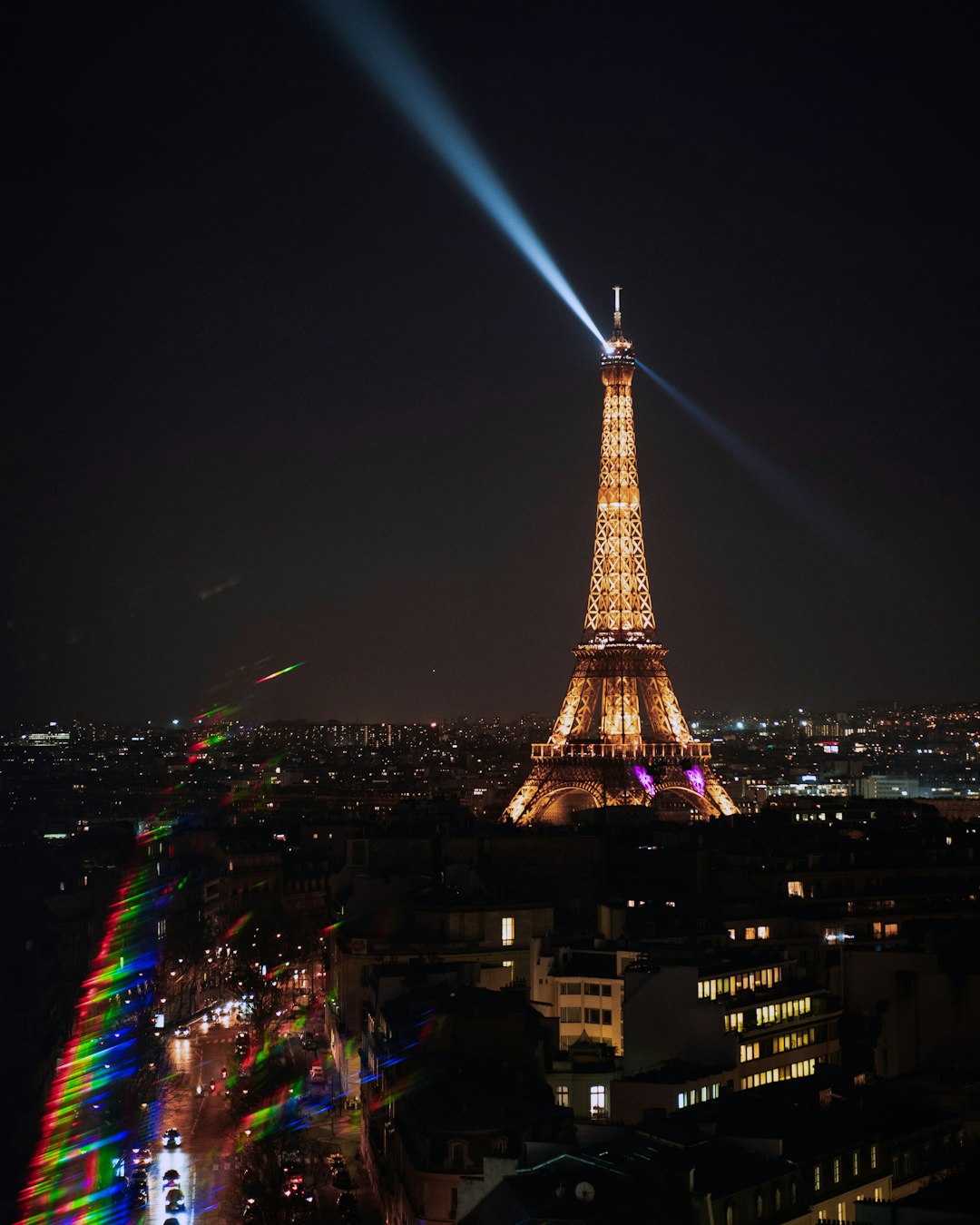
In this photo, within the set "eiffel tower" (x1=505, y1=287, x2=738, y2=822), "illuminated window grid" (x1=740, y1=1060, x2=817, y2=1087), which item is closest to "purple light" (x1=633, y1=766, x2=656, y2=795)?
"eiffel tower" (x1=505, y1=287, x2=738, y2=822)

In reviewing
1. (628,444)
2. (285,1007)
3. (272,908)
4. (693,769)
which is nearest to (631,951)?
(285,1007)

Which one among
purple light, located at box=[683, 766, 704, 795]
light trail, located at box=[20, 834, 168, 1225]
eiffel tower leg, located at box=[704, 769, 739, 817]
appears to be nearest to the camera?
light trail, located at box=[20, 834, 168, 1225]

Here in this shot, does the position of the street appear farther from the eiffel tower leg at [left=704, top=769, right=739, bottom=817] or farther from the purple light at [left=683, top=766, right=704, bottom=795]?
the eiffel tower leg at [left=704, top=769, right=739, bottom=817]

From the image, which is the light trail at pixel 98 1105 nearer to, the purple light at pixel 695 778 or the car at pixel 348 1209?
the car at pixel 348 1209

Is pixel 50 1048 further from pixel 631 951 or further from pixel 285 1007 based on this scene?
pixel 631 951

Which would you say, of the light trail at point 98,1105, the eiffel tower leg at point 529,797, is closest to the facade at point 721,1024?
the light trail at point 98,1105

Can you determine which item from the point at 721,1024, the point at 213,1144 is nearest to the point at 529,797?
the point at 213,1144
